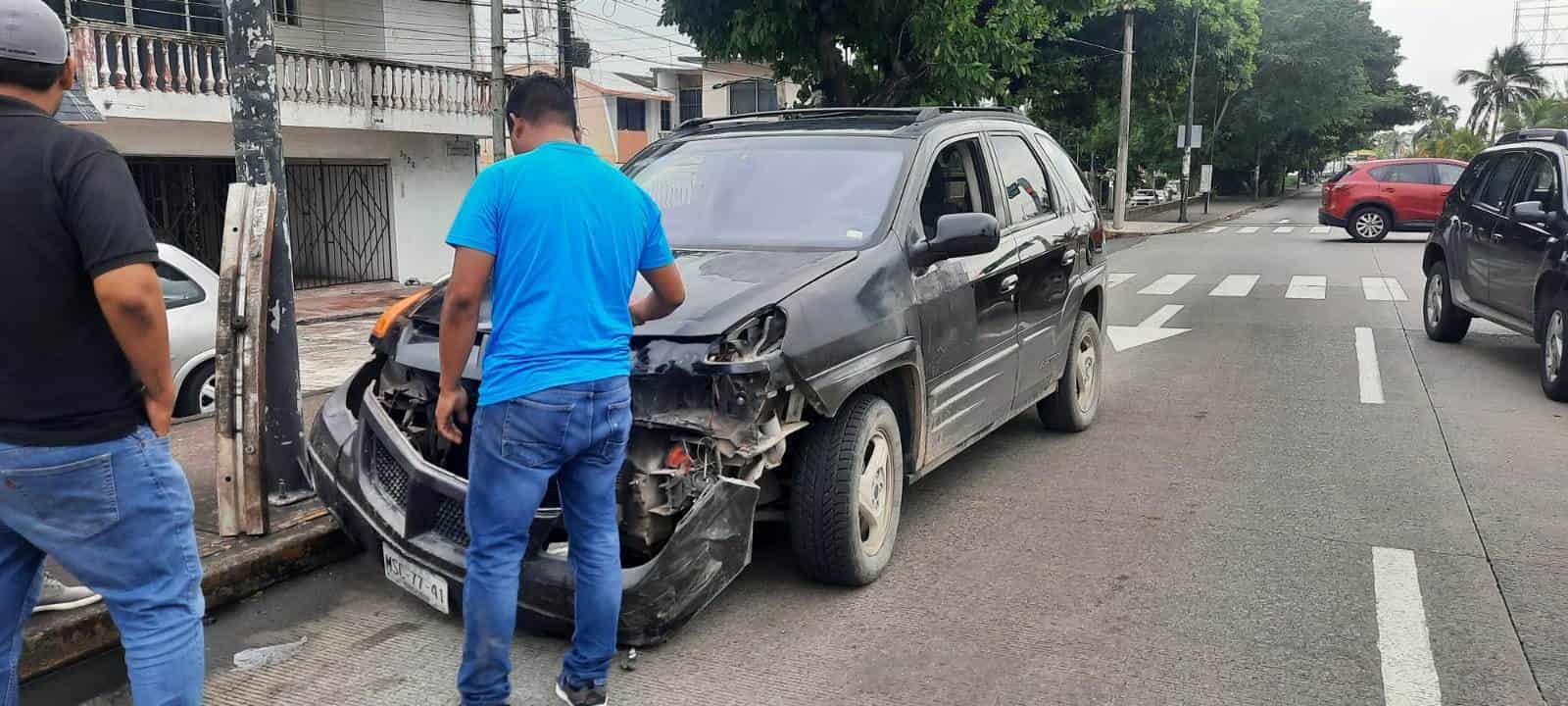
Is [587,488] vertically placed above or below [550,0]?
below

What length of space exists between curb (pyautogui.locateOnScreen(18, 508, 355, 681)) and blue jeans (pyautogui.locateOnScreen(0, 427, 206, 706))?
96 centimetres

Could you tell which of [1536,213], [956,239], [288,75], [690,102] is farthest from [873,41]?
[690,102]

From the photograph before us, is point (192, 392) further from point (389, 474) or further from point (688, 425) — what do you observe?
point (688, 425)

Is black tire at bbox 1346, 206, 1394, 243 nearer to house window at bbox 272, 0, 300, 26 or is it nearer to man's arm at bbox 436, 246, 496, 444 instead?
house window at bbox 272, 0, 300, 26

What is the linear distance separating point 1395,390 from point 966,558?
501cm

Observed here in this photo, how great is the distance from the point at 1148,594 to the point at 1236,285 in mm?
12262

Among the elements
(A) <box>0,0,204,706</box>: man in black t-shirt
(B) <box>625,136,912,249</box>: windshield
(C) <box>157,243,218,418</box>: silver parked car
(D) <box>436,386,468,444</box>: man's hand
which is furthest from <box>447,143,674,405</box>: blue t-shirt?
(C) <box>157,243,218,418</box>: silver parked car

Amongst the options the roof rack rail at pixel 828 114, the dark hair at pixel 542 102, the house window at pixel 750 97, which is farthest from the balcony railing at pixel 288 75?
the house window at pixel 750 97

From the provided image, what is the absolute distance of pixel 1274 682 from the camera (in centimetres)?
356

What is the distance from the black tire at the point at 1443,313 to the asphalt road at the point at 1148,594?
2673mm

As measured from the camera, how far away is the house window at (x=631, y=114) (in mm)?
39000

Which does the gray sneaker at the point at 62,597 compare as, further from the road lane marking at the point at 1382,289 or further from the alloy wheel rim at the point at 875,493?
the road lane marking at the point at 1382,289

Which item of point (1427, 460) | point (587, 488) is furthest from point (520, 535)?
point (1427, 460)

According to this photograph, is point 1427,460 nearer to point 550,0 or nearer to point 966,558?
point 966,558
